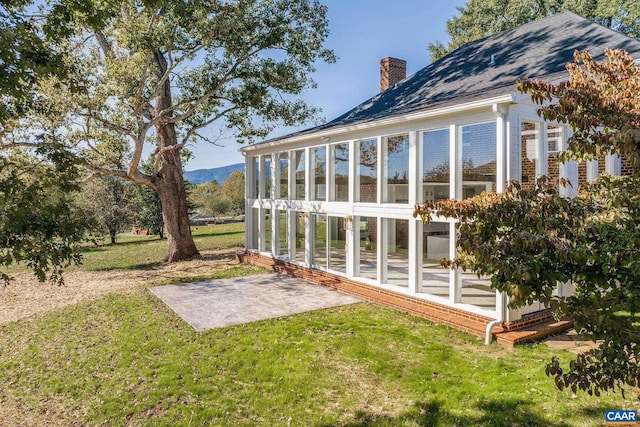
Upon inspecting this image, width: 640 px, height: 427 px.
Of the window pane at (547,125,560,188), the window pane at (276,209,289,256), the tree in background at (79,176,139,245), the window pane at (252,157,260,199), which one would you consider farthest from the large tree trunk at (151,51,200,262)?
the window pane at (547,125,560,188)

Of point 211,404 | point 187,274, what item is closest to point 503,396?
point 211,404

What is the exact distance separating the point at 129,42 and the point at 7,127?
512cm

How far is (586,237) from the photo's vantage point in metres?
2.89

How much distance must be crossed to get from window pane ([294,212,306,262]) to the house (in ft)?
0.16

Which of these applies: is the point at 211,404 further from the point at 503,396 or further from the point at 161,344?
the point at 503,396

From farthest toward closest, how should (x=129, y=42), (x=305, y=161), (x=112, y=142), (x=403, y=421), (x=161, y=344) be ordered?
(x=112, y=142) → (x=305, y=161) → (x=129, y=42) → (x=161, y=344) → (x=403, y=421)

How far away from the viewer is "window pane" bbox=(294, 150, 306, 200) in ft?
46.9

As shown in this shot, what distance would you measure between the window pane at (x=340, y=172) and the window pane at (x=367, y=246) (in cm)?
100

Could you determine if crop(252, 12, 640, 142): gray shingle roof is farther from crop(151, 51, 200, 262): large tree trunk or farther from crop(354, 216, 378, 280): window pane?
crop(151, 51, 200, 262): large tree trunk

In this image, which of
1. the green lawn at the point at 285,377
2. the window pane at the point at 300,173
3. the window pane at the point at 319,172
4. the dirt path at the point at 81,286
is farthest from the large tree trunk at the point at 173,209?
the green lawn at the point at 285,377

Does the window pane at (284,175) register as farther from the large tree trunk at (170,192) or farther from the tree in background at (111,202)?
the tree in background at (111,202)

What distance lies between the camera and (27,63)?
13.8 ft

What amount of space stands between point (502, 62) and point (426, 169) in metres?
4.96

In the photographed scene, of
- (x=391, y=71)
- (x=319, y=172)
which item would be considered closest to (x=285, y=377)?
(x=319, y=172)
